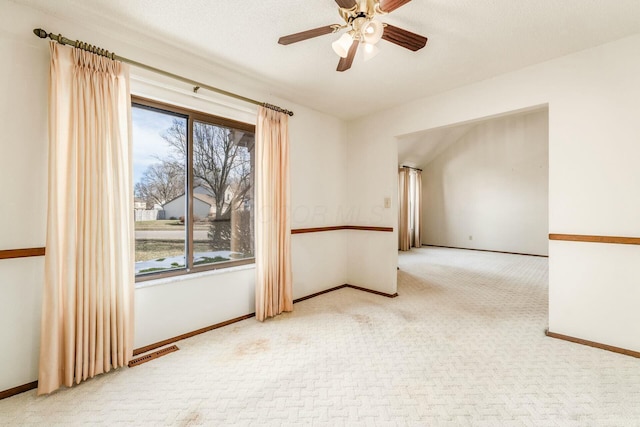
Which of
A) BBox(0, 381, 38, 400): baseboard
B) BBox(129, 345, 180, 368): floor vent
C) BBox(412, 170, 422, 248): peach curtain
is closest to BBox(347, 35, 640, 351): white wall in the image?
BBox(129, 345, 180, 368): floor vent

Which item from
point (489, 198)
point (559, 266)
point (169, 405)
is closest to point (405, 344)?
point (559, 266)

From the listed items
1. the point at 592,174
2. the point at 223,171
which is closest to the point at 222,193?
the point at 223,171

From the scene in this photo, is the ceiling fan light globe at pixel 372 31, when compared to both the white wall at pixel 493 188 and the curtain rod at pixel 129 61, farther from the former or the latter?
the white wall at pixel 493 188

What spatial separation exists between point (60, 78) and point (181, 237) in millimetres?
1369

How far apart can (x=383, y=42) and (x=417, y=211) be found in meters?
6.51

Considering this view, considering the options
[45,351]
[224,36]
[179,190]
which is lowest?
[45,351]

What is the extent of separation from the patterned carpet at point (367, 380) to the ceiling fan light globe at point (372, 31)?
2.08 meters

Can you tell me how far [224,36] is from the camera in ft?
6.70

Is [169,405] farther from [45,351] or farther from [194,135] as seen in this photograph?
[194,135]

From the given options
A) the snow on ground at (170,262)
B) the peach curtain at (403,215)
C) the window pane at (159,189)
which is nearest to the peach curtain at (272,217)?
the snow on ground at (170,262)

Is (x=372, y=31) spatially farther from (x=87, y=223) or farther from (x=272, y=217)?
(x=87, y=223)

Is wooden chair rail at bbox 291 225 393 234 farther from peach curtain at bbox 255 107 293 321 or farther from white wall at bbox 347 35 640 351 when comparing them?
white wall at bbox 347 35 640 351

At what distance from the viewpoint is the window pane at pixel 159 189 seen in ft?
7.54

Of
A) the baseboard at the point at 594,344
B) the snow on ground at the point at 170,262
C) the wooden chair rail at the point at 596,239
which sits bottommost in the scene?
the baseboard at the point at 594,344
